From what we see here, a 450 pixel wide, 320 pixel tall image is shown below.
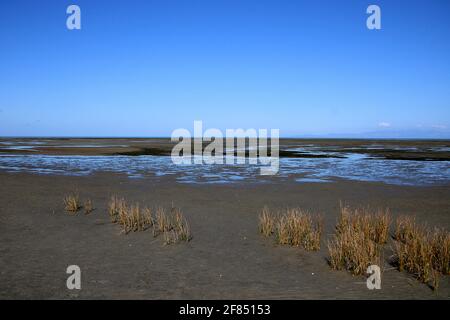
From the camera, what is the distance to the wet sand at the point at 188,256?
6.20 m

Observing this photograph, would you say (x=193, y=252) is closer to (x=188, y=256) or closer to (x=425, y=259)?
(x=188, y=256)

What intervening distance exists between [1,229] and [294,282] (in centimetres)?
767

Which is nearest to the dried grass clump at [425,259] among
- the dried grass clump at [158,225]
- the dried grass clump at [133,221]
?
the dried grass clump at [158,225]

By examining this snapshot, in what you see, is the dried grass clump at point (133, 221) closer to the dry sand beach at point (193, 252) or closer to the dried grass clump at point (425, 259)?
the dry sand beach at point (193, 252)

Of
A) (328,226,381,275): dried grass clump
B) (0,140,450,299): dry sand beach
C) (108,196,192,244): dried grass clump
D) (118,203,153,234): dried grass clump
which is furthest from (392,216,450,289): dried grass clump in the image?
(118,203,153,234): dried grass clump

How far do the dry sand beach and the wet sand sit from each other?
0.06 ft

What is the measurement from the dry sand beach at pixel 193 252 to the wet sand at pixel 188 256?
0.06ft

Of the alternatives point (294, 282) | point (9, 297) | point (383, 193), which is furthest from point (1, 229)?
point (383, 193)

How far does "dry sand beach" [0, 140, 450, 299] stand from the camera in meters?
6.23

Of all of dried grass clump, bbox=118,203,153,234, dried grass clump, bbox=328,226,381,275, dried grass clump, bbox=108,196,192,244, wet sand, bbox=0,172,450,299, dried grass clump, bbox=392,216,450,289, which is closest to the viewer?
wet sand, bbox=0,172,450,299

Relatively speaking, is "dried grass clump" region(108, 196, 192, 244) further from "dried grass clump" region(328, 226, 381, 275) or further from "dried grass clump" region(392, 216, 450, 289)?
"dried grass clump" region(392, 216, 450, 289)

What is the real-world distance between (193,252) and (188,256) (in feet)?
0.94

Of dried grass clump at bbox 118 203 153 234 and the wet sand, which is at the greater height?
dried grass clump at bbox 118 203 153 234
